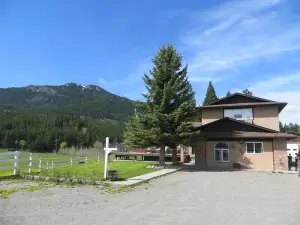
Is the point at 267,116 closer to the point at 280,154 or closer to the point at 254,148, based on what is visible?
the point at 254,148

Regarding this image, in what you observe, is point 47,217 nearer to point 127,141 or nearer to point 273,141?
point 127,141

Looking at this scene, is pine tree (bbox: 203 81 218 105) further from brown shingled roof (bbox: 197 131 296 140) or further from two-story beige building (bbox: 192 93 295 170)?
brown shingled roof (bbox: 197 131 296 140)

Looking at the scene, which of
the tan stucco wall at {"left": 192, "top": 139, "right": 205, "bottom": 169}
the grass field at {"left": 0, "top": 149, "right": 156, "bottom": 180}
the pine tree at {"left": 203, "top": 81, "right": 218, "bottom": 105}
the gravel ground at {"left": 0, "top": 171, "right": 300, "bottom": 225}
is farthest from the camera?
the pine tree at {"left": 203, "top": 81, "right": 218, "bottom": 105}

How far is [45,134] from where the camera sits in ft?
395

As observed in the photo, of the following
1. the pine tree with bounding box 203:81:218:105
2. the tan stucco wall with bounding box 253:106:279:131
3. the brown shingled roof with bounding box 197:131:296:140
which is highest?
the pine tree with bounding box 203:81:218:105

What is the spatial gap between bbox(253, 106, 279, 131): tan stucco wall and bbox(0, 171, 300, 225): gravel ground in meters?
17.0

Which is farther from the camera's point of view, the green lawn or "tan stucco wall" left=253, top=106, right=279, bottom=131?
"tan stucco wall" left=253, top=106, right=279, bottom=131

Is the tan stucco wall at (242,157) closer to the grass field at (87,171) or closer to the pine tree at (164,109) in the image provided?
the pine tree at (164,109)

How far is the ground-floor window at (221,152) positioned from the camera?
26.7 metres

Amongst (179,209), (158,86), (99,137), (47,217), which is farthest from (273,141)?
(99,137)

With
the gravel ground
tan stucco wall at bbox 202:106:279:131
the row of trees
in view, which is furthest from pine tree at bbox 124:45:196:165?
the row of trees

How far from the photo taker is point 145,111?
2592cm

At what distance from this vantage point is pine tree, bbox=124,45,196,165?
2381 cm

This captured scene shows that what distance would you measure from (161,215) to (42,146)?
11788 cm
